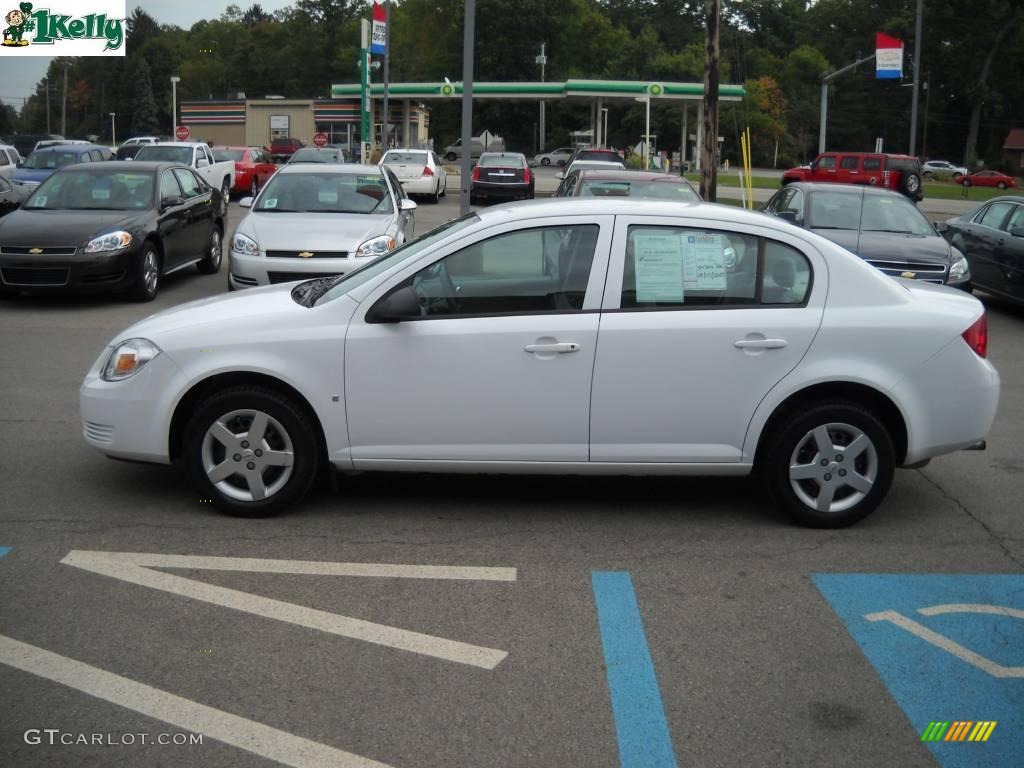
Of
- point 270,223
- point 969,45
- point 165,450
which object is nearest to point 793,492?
point 165,450

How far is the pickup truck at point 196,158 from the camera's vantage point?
29628mm

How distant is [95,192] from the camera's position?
14.2 meters

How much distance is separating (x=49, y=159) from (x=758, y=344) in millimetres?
27629

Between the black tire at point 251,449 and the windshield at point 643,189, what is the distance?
28.2 feet

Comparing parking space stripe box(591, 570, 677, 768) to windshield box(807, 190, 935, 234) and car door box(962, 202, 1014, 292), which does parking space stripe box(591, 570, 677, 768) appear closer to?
windshield box(807, 190, 935, 234)

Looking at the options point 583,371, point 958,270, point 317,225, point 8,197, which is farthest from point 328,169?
point 8,197

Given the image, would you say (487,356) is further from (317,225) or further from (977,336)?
(317,225)

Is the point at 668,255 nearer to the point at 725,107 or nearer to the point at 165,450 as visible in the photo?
the point at 165,450

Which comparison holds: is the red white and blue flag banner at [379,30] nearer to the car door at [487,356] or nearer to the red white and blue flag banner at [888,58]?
the red white and blue flag banner at [888,58]

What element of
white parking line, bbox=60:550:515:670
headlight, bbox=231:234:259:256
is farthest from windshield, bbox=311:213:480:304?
headlight, bbox=231:234:259:256

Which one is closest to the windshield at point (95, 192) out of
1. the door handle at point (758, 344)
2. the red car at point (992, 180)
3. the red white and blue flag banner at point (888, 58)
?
the door handle at point (758, 344)

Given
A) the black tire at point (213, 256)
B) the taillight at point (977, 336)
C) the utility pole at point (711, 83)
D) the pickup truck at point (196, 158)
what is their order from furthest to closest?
the pickup truck at point (196, 158)
the utility pole at point (711, 83)
the black tire at point (213, 256)
the taillight at point (977, 336)

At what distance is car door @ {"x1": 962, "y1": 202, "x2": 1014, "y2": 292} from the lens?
14.5 m

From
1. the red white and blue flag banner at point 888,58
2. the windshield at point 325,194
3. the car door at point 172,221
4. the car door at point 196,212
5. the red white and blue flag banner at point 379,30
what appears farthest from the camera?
the red white and blue flag banner at point 888,58
